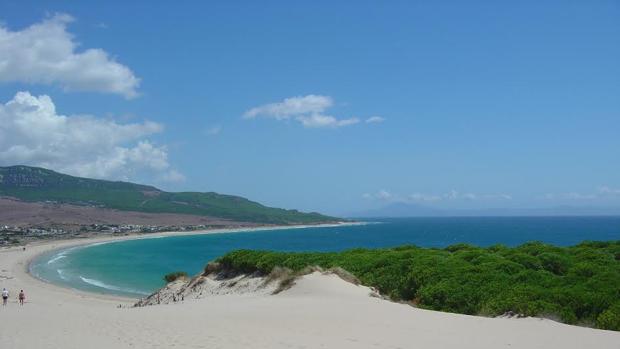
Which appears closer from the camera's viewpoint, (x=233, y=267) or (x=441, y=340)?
(x=441, y=340)

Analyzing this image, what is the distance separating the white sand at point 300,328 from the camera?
12.7 meters

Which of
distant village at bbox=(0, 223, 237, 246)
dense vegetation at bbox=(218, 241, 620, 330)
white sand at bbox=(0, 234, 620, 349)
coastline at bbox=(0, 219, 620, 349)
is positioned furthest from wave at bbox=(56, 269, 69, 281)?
distant village at bbox=(0, 223, 237, 246)

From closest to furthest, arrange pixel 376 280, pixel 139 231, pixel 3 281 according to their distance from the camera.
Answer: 1. pixel 376 280
2. pixel 3 281
3. pixel 139 231

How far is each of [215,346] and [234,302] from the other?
30.7ft

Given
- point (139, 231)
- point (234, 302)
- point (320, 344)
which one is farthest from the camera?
point (139, 231)

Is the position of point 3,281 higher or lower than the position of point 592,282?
lower

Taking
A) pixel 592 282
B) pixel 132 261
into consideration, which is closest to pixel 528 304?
pixel 592 282

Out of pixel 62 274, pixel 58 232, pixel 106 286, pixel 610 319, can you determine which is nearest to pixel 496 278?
pixel 610 319

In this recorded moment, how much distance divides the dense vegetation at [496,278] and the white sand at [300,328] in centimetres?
185

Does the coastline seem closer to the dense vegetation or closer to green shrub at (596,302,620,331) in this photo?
green shrub at (596,302,620,331)

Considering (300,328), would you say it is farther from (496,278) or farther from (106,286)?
(106,286)

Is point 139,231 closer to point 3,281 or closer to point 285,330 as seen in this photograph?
point 3,281

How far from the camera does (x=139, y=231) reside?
18788 centimetres

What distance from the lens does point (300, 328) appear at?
14750 mm
